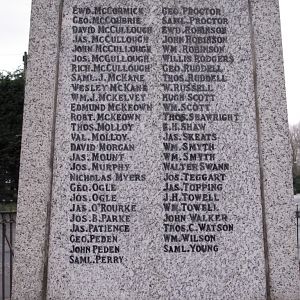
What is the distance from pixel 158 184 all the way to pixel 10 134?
1592 centimetres

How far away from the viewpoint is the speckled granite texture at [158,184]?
12.4 ft

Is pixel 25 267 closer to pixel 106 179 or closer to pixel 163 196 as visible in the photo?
pixel 106 179

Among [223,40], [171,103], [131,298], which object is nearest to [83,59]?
[171,103]

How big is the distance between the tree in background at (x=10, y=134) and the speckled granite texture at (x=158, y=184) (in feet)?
48.0

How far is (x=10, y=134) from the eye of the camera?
18.9m

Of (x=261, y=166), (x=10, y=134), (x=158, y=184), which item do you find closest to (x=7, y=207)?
(x=10, y=134)

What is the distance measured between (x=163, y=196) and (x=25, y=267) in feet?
3.78

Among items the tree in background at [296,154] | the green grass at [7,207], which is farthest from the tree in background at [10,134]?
the tree in background at [296,154]

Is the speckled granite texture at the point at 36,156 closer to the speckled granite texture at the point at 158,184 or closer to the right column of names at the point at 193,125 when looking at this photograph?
the speckled granite texture at the point at 158,184

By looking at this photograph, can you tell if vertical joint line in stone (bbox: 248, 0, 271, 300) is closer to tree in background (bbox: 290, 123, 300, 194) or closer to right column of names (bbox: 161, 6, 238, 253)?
right column of names (bbox: 161, 6, 238, 253)

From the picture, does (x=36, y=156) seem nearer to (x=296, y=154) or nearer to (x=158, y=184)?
(x=158, y=184)

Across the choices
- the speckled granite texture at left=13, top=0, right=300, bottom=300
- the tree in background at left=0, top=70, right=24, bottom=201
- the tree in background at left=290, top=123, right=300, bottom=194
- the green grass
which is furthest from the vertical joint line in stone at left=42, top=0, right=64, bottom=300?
the tree in background at left=290, top=123, right=300, bottom=194

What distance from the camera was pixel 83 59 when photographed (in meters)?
4.06

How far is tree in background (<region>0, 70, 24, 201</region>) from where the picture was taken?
18.6 meters
